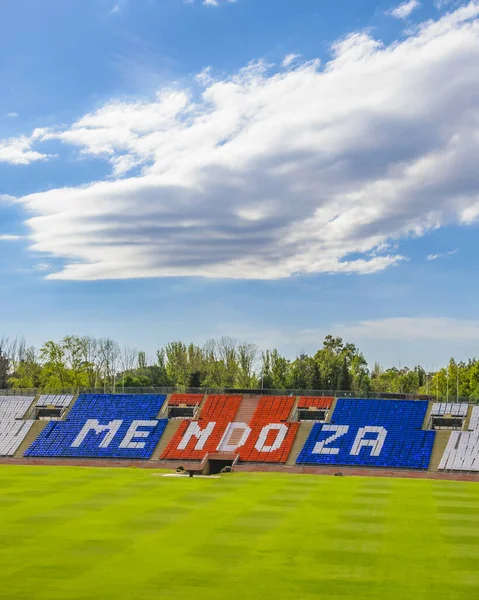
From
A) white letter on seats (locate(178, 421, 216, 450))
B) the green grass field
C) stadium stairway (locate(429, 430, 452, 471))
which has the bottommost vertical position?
the green grass field

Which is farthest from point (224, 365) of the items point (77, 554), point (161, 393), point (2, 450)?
point (77, 554)

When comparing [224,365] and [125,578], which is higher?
[224,365]

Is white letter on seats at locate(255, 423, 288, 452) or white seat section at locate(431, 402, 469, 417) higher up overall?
white seat section at locate(431, 402, 469, 417)

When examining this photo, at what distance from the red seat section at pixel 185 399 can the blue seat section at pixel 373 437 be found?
16.4 meters

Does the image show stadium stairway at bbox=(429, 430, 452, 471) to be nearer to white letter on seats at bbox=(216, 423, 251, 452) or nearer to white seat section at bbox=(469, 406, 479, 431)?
white seat section at bbox=(469, 406, 479, 431)

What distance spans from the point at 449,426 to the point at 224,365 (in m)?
77.4

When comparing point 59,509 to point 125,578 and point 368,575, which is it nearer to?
point 125,578

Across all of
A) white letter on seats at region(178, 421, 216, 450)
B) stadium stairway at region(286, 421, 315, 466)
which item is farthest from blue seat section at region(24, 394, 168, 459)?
stadium stairway at region(286, 421, 315, 466)

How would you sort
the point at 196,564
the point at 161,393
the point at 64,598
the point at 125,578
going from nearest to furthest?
the point at 64,598 < the point at 125,578 < the point at 196,564 < the point at 161,393

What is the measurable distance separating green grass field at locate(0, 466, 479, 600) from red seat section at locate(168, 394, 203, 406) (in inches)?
1158

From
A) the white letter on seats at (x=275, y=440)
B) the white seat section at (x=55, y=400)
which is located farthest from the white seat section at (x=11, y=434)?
the white letter on seats at (x=275, y=440)

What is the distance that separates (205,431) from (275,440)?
8.61 metres

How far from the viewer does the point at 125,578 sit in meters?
28.9

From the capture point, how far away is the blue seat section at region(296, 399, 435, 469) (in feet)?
240
